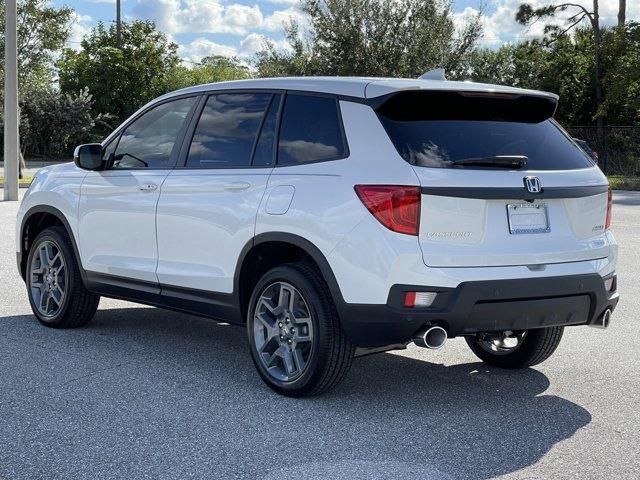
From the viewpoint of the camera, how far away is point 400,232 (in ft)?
16.5

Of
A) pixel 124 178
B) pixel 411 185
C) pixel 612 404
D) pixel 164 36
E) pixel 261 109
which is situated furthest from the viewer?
pixel 164 36

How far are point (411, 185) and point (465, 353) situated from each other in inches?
92.7

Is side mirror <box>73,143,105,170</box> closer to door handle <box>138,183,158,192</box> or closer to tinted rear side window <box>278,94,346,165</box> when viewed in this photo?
door handle <box>138,183,158,192</box>

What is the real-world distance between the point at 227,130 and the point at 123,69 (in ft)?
149

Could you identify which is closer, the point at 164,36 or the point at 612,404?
the point at 612,404

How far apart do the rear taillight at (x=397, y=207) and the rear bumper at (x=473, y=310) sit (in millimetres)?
312

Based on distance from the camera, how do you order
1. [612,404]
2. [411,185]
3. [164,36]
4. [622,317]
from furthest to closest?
[164,36], [622,317], [612,404], [411,185]

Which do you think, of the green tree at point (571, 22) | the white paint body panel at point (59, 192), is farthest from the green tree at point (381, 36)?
the white paint body panel at point (59, 192)

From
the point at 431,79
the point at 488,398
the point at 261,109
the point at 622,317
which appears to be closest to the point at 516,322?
the point at 488,398

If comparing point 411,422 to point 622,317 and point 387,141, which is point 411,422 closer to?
point 387,141

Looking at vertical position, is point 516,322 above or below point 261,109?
below

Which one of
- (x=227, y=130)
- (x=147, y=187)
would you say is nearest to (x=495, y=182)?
(x=227, y=130)

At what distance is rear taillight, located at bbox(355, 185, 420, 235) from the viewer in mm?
5027

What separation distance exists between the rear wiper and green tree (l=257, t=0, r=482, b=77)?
35.4 m
